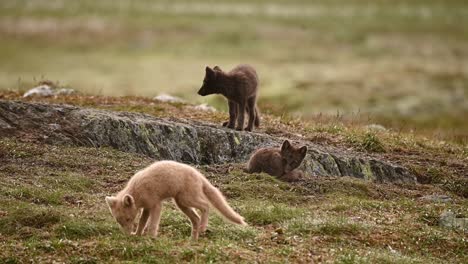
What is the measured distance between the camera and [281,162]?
20.9 m

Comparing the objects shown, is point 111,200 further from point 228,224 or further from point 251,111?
point 251,111

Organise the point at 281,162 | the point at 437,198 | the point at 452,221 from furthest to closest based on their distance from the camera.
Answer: the point at 281,162
the point at 437,198
the point at 452,221

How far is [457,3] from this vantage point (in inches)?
5605

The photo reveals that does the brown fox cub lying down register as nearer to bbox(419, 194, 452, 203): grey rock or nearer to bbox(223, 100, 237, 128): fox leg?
bbox(419, 194, 452, 203): grey rock

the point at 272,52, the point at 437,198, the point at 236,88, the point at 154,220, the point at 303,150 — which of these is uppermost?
the point at 236,88

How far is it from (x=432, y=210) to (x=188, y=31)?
7889 cm

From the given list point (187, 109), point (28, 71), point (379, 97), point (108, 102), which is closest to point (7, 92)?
point (108, 102)

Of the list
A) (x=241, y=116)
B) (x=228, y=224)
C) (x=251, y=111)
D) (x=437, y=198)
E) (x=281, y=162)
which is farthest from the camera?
(x=251, y=111)

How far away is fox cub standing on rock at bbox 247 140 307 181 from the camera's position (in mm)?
20891

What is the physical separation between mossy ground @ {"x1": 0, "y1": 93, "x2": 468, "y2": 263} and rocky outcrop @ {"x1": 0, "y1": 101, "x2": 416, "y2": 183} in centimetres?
61

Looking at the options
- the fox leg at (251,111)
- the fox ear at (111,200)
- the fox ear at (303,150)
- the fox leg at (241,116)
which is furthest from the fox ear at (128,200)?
the fox leg at (251,111)

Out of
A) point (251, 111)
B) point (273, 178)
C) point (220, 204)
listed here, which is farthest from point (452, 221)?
point (251, 111)

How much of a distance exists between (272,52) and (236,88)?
195 ft

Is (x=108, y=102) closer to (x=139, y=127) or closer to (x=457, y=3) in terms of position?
(x=139, y=127)
